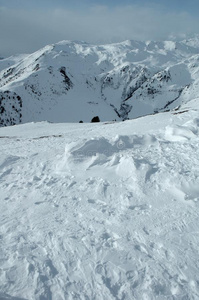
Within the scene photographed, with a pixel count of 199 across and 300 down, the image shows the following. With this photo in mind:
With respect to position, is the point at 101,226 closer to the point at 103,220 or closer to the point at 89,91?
the point at 103,220

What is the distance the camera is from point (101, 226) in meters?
6.12

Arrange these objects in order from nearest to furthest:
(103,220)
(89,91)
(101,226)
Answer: (101,226) < (103,220) < (89,91)

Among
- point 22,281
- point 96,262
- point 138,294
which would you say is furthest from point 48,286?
point 138,294

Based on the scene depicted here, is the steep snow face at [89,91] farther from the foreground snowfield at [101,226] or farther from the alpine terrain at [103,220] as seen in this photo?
the foreground snowfield at [101,226]

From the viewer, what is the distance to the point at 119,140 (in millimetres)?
11664

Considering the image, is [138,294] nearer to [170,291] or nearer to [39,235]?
[170,291]

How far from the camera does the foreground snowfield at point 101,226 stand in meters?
4.57

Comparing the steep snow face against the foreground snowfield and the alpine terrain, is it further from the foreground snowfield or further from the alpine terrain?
the foreground snowfield

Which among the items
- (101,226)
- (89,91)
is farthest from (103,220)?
(89,91)

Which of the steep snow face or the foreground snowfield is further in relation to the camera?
the steep snow face

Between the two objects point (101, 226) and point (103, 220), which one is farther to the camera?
point (103, 220)

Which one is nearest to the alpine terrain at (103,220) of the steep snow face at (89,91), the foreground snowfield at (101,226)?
the foreground snowfield at (101,226)

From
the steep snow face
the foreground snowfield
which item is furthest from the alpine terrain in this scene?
the steep snow face

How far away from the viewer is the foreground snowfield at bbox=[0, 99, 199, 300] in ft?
15.0
